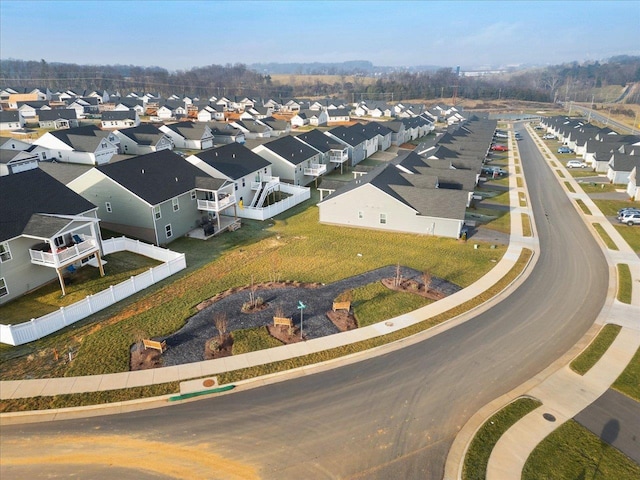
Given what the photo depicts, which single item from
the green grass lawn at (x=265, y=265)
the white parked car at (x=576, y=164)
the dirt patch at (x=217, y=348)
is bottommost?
the green grass lawn at (x=265, y=265)

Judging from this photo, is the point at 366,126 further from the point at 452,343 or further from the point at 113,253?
the point at 452,343

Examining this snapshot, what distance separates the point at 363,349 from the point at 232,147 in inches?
1398

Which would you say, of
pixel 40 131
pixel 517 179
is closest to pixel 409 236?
pixel 517 179

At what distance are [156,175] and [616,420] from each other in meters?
38.5

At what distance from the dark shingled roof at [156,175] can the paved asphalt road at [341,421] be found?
22.7 metres

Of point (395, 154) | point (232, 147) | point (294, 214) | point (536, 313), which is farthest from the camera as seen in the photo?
point (395, 154)

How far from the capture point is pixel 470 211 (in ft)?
158

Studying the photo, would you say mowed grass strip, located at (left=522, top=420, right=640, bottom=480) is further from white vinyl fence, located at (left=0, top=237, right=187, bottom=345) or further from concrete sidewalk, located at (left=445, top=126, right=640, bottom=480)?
white vinyl fence, located at (left=0, top=237, right=187, bottom=345)

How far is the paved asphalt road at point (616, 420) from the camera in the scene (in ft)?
53.5

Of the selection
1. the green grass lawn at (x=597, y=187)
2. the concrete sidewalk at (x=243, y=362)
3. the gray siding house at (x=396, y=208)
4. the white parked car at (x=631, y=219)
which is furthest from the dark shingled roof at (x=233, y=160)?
the green grass lawn at (x=597, y=187)

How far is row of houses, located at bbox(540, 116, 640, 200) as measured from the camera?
5978cm

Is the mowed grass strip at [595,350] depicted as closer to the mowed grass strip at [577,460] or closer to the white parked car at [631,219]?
the mowed grass strip at [577,460]

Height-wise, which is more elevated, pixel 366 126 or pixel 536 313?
pixel 366 126

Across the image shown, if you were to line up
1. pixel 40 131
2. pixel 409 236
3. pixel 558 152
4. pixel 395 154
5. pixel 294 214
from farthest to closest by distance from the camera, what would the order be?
1. pixel 40 131
2. pixel 558 152
3. pixel 395 154
4. pixel 294 214
5. pixel 409 236
